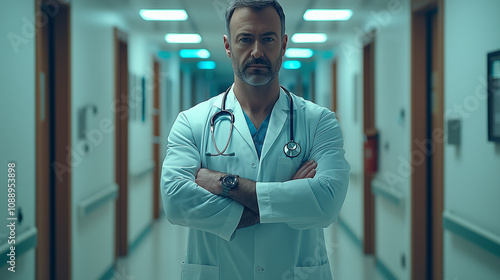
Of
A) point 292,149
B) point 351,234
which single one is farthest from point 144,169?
point 292,149

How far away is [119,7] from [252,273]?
3.11 m

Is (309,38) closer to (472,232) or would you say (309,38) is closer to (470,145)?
(470,145)

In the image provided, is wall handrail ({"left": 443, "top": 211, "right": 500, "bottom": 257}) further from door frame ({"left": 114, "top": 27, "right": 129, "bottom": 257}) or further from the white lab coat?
door frame ({"left": 114, "top": 27, "right": 129, "bottom": 257})

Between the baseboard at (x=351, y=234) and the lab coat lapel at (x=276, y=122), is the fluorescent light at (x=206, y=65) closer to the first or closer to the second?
the baseboard at (x=351, y=234)

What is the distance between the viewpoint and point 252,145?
135 cm

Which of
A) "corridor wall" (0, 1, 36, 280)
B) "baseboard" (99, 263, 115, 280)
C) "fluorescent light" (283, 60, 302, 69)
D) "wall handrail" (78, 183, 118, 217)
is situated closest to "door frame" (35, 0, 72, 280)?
"wall handrail" (78, 183, 118, 217)

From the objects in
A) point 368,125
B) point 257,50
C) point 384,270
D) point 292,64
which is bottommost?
point 384,270

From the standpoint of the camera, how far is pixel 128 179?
442 centimetres

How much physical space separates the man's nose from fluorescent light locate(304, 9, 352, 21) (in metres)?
2.73

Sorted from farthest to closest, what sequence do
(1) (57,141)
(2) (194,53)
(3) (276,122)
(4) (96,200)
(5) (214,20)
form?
(2) (194,53)
(5) (214,20)
(4) (96,200)
(1) (57,141)
(3) (276,122)

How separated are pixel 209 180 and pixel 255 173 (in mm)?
139

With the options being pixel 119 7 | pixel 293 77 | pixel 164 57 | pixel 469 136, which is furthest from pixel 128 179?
pixel 293 77

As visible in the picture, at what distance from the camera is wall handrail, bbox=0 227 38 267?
1870 millimetres

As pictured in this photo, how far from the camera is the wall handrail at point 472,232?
6.23ft
